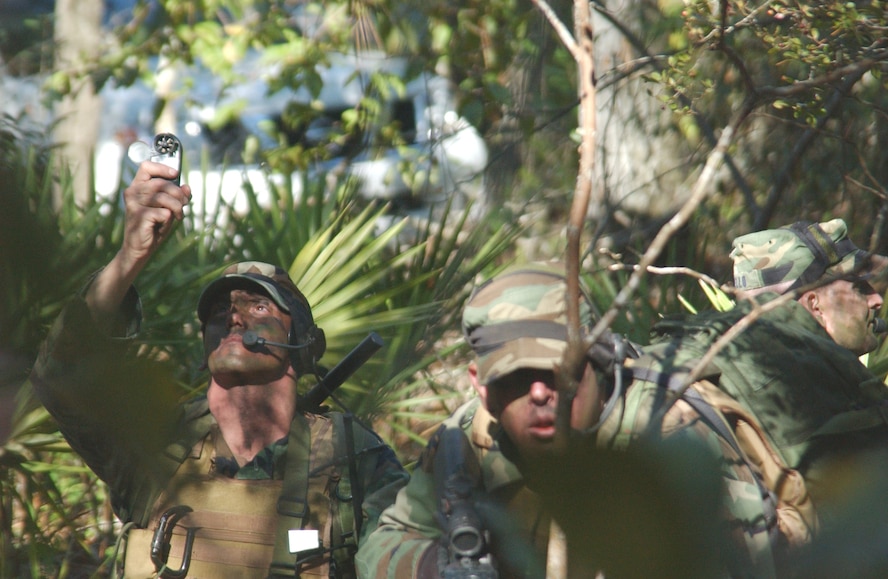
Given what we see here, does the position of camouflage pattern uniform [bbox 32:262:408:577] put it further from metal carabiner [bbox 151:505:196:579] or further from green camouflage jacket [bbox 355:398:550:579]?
green camouflage jacket [bbox 355:398:550:579]

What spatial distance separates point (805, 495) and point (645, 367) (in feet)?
1.40

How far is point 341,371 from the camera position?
2.71 m

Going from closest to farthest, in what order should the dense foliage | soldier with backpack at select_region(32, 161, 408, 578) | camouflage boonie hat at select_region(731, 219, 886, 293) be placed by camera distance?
soldier with backpack at select_region(32, 161, 408, 578)
camouflage boonie hat at select_region(731, 219, 886, 293)
the dense foliage

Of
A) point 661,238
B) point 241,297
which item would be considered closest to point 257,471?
point 241,297

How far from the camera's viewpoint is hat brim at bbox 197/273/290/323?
2.70 meters

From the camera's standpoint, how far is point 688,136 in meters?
5.51

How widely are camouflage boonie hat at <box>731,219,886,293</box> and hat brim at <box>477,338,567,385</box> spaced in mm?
1365

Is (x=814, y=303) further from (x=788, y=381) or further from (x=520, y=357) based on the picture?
(x=520, y=357)

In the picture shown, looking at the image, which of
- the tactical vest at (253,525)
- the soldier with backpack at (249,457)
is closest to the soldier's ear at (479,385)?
the soldier with backpack at (249,457)

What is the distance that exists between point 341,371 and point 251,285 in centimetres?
32

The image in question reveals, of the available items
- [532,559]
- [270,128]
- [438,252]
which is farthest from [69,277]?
[270,128]

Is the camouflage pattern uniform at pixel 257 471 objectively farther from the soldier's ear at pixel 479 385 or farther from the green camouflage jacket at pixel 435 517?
the soldier's ear at pixel 479 385

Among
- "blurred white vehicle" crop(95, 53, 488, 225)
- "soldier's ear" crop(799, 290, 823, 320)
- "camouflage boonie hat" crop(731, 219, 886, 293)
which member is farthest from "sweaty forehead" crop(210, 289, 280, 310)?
"soldier's ear" crop(799, 290, 823, 320)

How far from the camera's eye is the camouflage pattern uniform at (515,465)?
1.64 m
